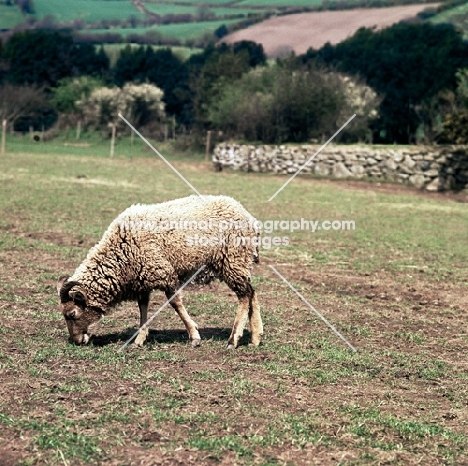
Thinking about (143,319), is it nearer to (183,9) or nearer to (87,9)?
(87,9)

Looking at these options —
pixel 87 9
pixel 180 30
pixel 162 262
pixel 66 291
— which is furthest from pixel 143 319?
pixel 87 9

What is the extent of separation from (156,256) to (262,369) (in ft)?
5.25

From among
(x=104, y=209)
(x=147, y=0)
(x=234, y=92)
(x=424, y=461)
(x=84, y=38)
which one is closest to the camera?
(x=424, y=461)

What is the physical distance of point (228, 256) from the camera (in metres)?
7.77

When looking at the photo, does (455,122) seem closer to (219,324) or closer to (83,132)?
(219,324)

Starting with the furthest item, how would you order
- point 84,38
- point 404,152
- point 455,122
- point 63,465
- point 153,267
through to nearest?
1. point 84,38
2. point 455,122
3. point 404,152
4. point 153,267
5. point 63,465

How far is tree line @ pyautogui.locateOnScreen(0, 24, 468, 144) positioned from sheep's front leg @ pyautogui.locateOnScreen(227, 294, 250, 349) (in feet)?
88.0

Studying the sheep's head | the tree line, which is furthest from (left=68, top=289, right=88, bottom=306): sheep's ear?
the tree line

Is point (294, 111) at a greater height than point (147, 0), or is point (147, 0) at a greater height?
point (147, 0)

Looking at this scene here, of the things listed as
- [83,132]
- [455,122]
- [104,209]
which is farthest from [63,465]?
[83,132]

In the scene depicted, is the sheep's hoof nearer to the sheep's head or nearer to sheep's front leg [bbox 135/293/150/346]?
sheep's front leg [bbox 135/293/150/346]

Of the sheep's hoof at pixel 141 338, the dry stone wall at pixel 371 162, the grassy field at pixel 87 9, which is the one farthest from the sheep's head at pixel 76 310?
the grassy field at pixel 87 9

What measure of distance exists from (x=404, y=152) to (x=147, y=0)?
78316 millimetres

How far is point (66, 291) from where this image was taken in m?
7.42
